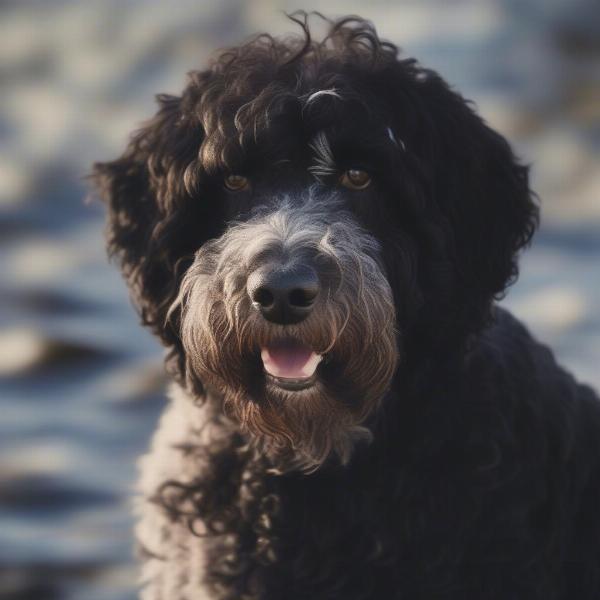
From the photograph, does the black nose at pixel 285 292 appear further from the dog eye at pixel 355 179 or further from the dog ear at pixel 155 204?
the dog ear at pixel 155 204

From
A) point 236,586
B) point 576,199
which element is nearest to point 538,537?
point 236,586

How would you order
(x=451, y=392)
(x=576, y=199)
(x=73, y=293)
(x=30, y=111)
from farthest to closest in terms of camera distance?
1. (x=30, y=111)
2. (x=576, y=199)
3. (x=73, y=293)
4. (x=451, y=392)

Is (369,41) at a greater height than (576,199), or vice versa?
(576,199)

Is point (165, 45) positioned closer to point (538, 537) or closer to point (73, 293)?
point (73, 293)

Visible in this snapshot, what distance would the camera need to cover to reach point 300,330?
484 centimetres

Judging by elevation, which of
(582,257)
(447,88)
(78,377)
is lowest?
(447,88)

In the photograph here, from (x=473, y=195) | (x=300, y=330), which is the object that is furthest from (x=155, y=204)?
(x=473, y=195)

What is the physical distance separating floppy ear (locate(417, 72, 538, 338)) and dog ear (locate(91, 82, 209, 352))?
737 mm

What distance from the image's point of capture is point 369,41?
5.50m

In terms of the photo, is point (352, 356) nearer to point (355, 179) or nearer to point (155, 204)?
point (355, 179)

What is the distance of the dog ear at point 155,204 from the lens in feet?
17.5

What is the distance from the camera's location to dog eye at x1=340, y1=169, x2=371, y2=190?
514 cm

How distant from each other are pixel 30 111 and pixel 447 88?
8691mm

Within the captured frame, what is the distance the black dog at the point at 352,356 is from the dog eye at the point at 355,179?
0.01 meters
